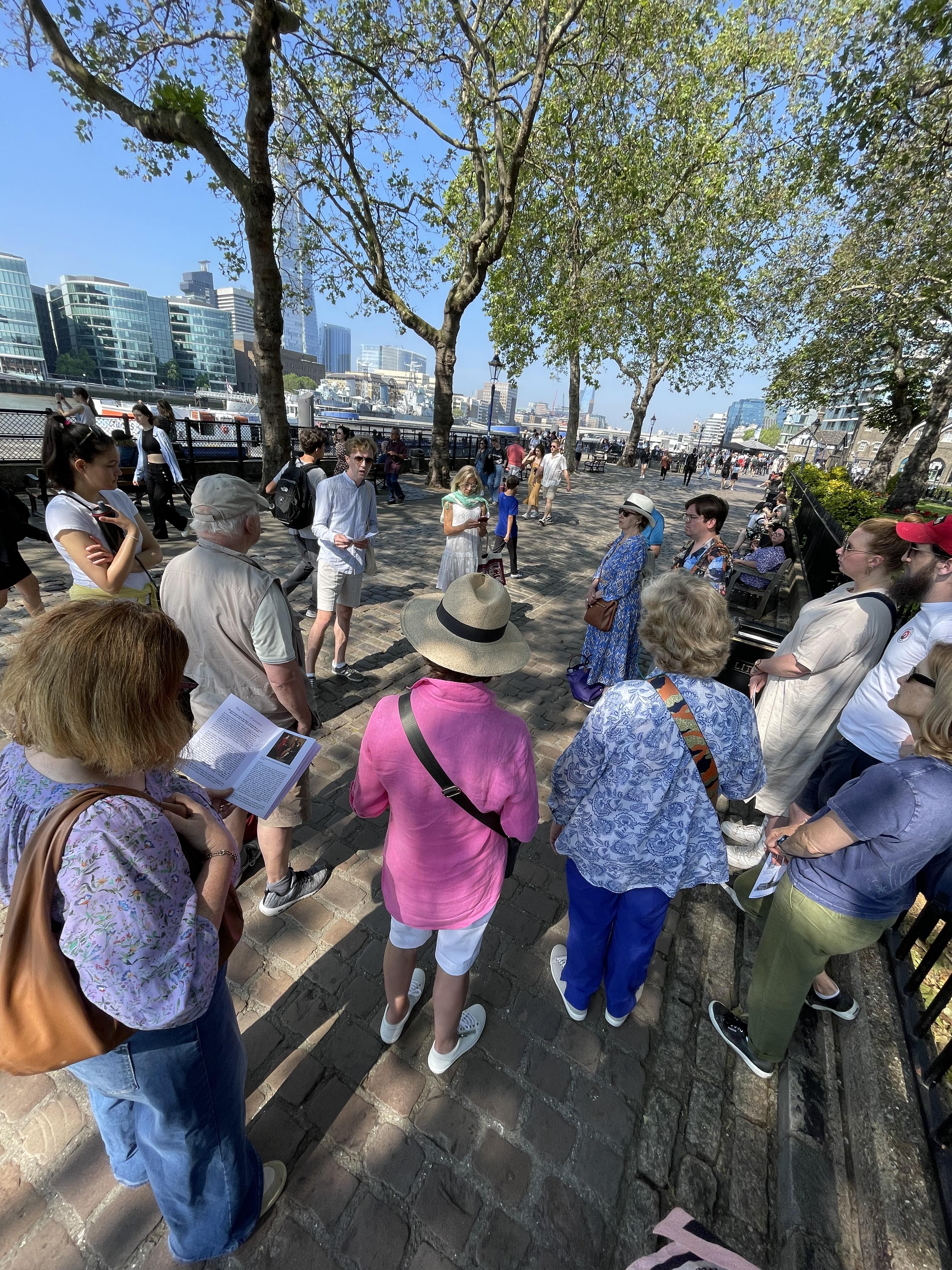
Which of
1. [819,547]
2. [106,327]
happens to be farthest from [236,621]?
[106,327]

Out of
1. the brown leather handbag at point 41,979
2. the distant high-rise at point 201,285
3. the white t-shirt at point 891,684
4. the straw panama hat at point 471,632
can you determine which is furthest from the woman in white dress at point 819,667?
the distant high-rise at point 201,285

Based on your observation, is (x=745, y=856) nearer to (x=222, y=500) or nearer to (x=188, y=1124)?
(x=188, y=1124)

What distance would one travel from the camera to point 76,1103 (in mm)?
1975

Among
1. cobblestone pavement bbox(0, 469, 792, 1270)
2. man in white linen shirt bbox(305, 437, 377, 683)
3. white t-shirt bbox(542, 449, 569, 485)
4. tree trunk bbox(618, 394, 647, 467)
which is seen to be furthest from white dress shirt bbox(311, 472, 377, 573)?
tree trunk bbox(618, 394, 647, 467)

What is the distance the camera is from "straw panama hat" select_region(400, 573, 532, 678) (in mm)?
1596

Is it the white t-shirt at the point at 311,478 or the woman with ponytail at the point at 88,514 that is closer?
the woman with ponytail at the point at 88,514

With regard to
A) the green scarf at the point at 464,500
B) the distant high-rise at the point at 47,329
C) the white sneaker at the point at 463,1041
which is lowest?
the white sneaker at the point at 463,1041

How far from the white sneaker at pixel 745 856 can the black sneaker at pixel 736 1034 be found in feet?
3.25

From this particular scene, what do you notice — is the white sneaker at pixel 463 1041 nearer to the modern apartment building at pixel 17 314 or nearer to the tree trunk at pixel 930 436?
the tree trunk at pixel 930 436

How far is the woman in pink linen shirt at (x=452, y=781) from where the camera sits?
5.24ft

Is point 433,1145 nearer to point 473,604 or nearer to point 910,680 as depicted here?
point 473,604

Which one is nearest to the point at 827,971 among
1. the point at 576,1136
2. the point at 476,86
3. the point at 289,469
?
the point at 576,1136

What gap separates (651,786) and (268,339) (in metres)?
10.6

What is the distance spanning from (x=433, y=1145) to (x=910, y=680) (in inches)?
94.2
